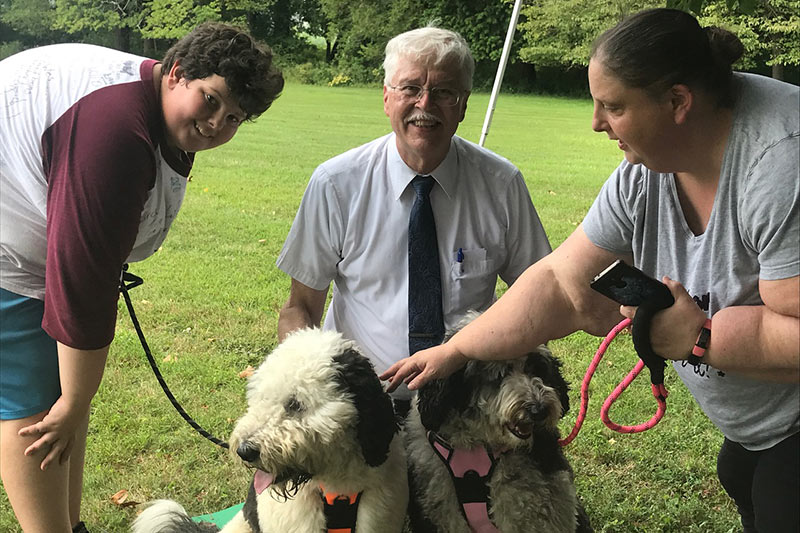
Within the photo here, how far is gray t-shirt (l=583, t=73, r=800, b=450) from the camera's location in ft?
5.73

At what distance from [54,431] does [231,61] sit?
1.43 metres

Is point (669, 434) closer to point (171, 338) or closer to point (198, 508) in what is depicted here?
point (198, 508)

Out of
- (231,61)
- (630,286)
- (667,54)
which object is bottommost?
(630,286)

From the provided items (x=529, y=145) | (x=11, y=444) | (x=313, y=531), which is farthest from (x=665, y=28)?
(x=529, y=145)

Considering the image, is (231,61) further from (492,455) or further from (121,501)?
(121,501)

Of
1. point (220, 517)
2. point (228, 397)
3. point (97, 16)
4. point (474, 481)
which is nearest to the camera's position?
point (474, 481)

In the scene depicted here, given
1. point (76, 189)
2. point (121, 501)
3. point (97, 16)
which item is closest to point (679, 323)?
point (76, 189)

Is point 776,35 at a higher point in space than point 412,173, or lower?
lower

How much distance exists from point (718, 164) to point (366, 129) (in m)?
16.7

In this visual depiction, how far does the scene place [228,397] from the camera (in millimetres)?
5156

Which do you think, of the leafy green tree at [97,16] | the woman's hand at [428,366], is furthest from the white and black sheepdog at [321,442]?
the leafy green tree at [97,16]

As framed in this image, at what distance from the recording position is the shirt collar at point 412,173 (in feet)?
10.9

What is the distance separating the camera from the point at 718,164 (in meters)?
1.92

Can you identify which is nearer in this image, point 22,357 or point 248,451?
point 248,451
